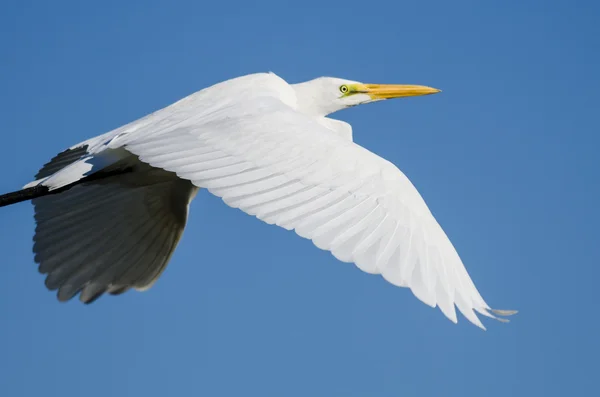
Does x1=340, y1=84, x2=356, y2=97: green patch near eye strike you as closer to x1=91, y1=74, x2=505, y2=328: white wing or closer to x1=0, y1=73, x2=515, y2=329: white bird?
x1=0, y1=73, x2=515, y2=329: white bird

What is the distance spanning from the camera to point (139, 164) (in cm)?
795

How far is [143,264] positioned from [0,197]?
1.40 meters

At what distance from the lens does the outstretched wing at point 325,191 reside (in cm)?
515

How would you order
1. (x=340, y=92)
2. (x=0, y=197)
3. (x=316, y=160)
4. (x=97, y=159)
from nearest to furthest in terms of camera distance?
(x=316, y=160) < (x=97, y=159) < (x=0, y=197) < (x=340, y=92)

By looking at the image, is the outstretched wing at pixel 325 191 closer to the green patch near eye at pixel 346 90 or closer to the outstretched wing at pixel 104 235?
the outstretched wing at pixel 104 235

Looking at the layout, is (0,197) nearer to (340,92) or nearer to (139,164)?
(139,164)

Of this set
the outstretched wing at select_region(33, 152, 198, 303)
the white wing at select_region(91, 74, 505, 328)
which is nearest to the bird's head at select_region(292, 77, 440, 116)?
the outstretched wing at select_region(33, 152, 198, 303)

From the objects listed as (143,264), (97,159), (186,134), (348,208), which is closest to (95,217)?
(143,264)

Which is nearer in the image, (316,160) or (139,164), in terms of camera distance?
(316,160)

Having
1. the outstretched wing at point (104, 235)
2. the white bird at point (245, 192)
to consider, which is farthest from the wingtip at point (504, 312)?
the outstretched wing at point (104, 235)

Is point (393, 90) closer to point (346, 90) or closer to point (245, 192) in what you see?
point (346, 90)

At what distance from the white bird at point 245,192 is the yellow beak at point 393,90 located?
0.04ft

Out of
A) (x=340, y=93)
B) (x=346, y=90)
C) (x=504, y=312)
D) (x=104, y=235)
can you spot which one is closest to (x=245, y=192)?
(x=504, y=312)

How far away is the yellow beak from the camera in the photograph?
9.63 m
